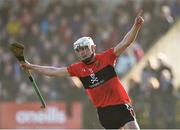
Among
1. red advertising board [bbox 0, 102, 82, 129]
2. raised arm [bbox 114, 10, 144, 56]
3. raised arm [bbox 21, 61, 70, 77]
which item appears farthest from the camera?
red advertising board [bbox 0, 102, 82, 129]

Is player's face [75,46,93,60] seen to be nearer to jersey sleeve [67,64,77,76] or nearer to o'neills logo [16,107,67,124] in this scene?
jersey sleeve [67,64,77,76]

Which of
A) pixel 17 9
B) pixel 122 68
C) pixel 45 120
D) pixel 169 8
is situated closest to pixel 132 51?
pixel 122 68

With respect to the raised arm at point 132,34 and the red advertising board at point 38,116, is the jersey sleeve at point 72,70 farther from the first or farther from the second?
the red advertising board at point 38,116

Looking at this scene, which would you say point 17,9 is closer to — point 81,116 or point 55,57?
point 55,57

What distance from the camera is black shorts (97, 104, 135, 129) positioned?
9.54 meters

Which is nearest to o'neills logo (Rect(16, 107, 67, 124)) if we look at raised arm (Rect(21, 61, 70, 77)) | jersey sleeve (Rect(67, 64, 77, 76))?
raised arm (Rect(21, 61, 70, 77))

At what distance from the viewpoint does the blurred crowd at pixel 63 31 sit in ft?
58.2

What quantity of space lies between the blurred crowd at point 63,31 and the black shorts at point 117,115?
271 inches

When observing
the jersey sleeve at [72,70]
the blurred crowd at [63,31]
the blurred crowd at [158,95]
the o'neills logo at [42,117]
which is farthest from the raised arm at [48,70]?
the o'neills logo at [42,117]

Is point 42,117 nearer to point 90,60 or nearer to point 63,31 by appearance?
point 63,31

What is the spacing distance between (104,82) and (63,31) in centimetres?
1003

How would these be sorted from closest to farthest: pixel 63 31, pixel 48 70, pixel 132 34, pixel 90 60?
1. pixel 132 34
2. pixel 90 60
3. pixel 48 70
4. pixel 63 31

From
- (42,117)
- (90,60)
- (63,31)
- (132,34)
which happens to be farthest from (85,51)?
(63,31)

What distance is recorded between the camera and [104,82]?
959 centimetres
